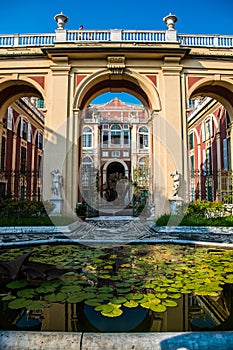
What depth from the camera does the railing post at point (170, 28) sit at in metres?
12.8

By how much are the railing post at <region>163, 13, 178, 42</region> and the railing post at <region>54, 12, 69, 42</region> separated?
522 cm

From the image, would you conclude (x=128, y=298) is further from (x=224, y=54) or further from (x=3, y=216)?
(x=224, y=54)

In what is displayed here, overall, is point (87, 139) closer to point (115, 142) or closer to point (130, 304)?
point (115, 142)

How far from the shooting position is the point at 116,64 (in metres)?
12.4

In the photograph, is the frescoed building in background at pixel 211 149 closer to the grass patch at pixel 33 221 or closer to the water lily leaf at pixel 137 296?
the grass patch at pixel 33 221

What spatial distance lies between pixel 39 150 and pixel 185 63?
17.3m

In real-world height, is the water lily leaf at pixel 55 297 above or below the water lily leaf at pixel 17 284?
above

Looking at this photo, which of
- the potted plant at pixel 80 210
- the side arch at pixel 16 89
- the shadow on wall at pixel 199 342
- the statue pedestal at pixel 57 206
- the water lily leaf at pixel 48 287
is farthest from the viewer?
the side arch at pixel 16 89

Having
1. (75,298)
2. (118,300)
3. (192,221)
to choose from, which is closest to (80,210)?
(192,221)

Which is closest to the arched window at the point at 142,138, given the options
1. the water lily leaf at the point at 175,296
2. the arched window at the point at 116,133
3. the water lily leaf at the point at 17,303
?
the arched window at the point at 116,133

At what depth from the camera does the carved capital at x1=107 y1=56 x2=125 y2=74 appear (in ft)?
40.5

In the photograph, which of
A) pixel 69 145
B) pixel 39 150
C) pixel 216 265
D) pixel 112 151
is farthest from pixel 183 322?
pixel 112 151

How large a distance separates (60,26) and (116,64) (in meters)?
3.69

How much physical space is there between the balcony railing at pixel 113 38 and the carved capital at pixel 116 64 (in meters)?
0.89
